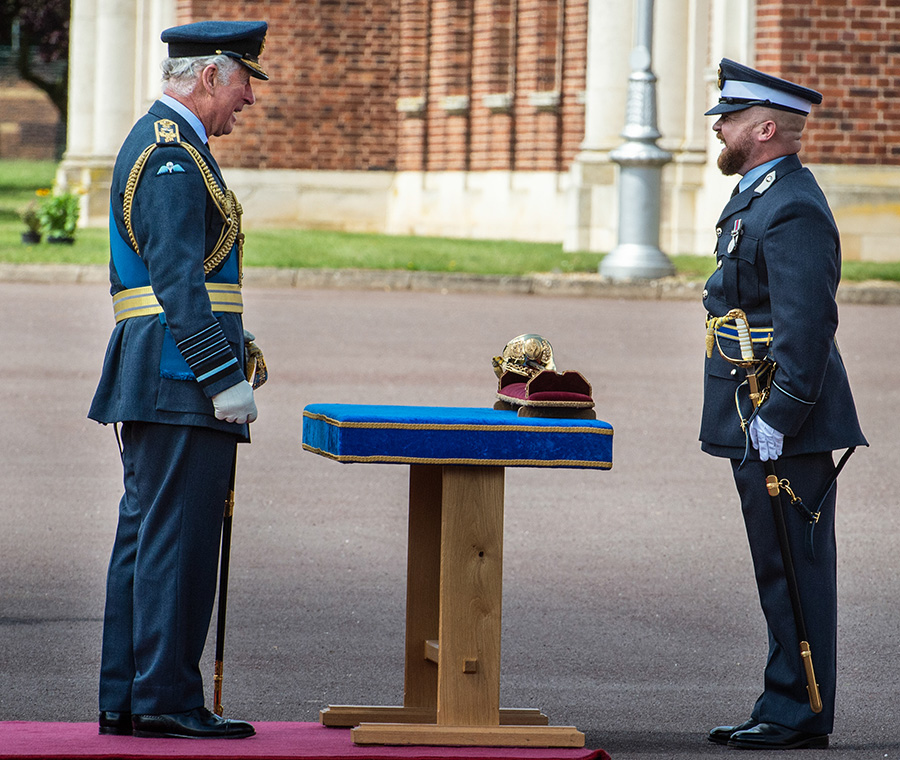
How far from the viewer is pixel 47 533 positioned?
777 centimetres

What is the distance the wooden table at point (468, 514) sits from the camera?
4.53 m

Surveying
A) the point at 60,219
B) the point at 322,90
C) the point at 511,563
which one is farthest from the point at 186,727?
the point at 322,90

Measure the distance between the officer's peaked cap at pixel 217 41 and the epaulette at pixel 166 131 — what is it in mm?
185

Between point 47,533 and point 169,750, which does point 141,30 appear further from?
point 169,750

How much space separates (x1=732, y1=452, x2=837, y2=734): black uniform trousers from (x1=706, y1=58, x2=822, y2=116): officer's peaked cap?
98 cm

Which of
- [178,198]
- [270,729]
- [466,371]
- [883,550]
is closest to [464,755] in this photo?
[270,729]

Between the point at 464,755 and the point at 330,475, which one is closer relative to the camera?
the point at 464,755

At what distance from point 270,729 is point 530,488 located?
4.56 meters

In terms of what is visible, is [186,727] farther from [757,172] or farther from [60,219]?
[60,219]

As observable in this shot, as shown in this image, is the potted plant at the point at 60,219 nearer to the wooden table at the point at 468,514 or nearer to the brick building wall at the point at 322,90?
the brick building wall at the point at 322,90

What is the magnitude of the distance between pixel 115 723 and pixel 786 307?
2.08m

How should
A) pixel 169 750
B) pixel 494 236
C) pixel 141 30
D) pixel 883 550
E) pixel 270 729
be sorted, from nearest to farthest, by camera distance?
1. pixel 169 750
2. pixel 270 729
3. pixel 883 550
4. pixel 494 236
5. pixel 141 30

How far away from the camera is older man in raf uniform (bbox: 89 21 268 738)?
4.48 metres

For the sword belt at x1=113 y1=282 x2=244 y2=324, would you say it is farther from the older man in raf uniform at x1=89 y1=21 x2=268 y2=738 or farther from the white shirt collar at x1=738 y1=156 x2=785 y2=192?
the white shirt collar at x1=738 y1=156 x2=785 y2=192
